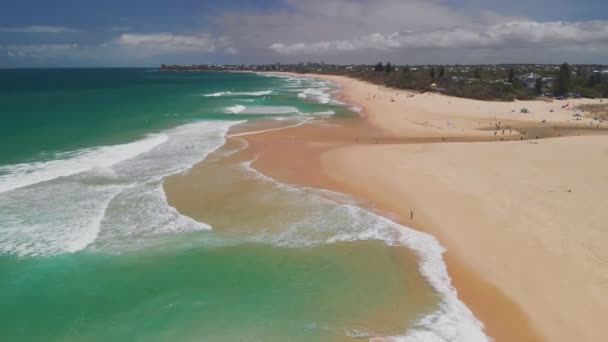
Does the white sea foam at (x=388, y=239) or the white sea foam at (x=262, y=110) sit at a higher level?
the white sea foam at (x=262, y=110)

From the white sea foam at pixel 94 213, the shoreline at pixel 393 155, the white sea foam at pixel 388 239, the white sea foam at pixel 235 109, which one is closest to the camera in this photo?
the white sea foam at pixel 388 239

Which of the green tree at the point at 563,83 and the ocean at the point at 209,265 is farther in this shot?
the green tree at the point at 563,83

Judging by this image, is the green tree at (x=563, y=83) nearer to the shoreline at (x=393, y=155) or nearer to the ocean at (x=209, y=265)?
the shoreline at (x=393, y=155)

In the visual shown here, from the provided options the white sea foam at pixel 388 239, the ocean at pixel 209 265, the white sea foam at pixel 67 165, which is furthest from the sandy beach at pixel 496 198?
the white sea foam at pixel 67 165

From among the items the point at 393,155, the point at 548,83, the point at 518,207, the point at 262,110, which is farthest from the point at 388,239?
the point at 548,83

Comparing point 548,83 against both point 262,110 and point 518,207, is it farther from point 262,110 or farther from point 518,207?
point 518,207

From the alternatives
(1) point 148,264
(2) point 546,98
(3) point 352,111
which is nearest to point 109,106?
(3) point 352,111

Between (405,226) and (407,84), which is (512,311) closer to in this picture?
(405,226)
